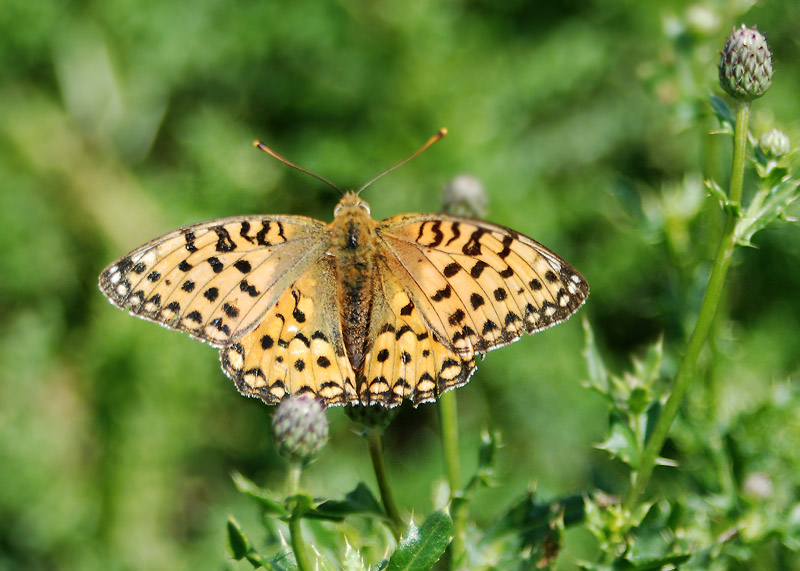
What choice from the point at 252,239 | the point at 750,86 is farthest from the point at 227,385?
the point at 750,86

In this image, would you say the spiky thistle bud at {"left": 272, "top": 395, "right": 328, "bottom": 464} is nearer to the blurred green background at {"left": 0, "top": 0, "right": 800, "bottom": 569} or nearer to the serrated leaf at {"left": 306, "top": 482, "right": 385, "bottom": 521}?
the serrated leaf at {"left": 306, "top": 482, "right": 385, "bottom": 521}

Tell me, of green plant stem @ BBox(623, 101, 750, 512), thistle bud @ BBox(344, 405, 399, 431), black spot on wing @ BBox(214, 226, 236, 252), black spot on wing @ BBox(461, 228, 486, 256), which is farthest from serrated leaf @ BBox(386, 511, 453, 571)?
black spot on wing @ BBox(214, 226, 236, 252)

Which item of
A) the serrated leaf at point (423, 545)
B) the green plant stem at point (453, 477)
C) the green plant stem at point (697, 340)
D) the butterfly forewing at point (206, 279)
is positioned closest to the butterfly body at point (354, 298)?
the butterfly forewing at point (206, 279)

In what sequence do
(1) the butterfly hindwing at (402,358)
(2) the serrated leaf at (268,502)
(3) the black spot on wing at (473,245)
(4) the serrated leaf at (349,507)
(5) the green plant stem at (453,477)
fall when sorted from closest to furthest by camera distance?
(2) the serrated leaf at (268,502) < (4) the serrated leaf at (349,507) < (5) the green plant stem at (453,477) < (1) the butterfly hindwing at (402,358) < (3) the black spot on wing at (473,245)

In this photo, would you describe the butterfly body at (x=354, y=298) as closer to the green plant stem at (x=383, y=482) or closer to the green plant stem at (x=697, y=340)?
the green plant stem at (x=383, y=482)

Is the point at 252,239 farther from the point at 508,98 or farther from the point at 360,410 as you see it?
the point at 508,98
